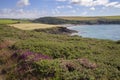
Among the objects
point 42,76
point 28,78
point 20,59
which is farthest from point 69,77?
point 20,59

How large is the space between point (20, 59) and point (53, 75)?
14.0 ft

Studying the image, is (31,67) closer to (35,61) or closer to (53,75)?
(35,61)

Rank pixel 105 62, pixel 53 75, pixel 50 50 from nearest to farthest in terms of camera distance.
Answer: pixel 53 75 → pixel 105 62 → pixel 50 50

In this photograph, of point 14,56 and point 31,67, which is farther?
point 14,56

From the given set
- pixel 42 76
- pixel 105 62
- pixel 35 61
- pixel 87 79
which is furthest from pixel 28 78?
pixel 105 62

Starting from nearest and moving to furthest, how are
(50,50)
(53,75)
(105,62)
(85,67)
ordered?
(53,75), (85,67), (105,62), (50,50)

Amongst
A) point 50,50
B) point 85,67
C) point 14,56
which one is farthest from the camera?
point 50,50

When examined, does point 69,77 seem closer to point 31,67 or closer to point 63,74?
point 63,74

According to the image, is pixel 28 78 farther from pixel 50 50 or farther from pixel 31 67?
pixel 50 50

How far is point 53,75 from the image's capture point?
10.6 metres

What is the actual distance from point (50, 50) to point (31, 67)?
4891 mm

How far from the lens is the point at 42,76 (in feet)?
35.0

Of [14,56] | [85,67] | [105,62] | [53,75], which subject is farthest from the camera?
[14,56]

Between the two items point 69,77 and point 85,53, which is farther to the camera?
point 85,53
